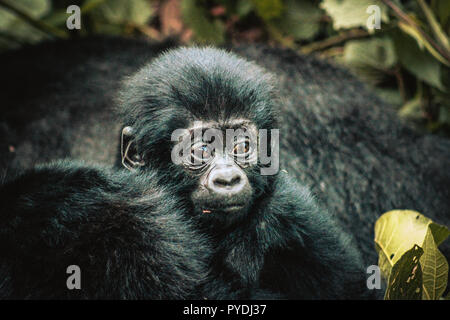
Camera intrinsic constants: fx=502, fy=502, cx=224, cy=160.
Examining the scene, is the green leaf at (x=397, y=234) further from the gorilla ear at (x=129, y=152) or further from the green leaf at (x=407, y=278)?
the gorilla ear at (x=129, y=152)

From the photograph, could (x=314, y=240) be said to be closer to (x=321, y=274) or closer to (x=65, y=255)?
(x=321, y=274)

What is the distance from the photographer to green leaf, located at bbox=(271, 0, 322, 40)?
3.45m

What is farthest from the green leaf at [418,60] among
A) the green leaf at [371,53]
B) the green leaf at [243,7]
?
the green leaf at [243,7]

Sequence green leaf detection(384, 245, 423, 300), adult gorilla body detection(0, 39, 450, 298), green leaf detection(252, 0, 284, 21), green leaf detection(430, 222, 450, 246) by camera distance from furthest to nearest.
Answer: green leaf detection(252, 0, 284, 21)
adult gorilla body detection(0, 39, 450, 298)
green leaf detection(430, 222, 450, 246)
green leaf detection(384, 245, 423, 300)

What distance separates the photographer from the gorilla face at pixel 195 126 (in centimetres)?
180

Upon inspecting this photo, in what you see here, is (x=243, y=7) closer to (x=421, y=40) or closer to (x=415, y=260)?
(x=421, y=40)

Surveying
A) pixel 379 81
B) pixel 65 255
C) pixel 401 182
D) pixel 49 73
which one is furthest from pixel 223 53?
pixel 379 81

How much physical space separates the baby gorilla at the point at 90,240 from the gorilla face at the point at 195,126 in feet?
0.70

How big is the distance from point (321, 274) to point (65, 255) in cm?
90

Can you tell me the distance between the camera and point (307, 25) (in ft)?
11.5

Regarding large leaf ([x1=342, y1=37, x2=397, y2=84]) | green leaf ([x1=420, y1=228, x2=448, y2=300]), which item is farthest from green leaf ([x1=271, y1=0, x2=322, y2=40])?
green leaf ([x1=420, y1=228, x2=448, y2=300])

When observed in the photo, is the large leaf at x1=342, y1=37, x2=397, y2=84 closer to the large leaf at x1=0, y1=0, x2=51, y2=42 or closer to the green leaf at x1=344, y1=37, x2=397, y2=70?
the green leaf at x1=344, y1=37, x2=397, y2=70

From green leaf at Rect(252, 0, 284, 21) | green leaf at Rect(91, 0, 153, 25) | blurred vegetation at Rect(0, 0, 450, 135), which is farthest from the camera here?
green leaf at Rect(91, 0, 153, 25)
